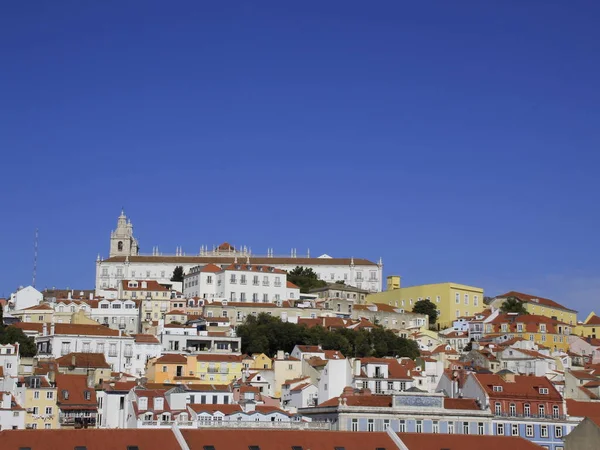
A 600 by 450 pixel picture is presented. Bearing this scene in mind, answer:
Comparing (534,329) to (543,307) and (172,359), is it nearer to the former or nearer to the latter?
(543,307)

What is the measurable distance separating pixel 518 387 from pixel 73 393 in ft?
91.2

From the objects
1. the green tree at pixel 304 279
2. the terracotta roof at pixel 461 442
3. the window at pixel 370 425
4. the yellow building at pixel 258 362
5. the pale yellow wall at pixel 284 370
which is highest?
the green tree at pixel 304 279

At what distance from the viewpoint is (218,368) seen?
3423 inches

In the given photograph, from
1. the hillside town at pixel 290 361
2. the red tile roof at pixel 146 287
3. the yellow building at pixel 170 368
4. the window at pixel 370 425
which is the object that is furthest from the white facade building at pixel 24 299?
the window at pixel 370 425

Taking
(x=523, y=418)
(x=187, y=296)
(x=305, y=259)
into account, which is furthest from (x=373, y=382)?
(x=305, y=259)

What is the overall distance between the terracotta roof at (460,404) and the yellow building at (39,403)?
23.7m

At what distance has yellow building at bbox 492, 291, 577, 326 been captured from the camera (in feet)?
428

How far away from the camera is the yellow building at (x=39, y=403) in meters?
68.6

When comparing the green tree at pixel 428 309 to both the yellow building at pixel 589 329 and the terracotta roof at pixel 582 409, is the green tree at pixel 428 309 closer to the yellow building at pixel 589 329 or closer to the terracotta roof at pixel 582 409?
the yellow building at pixel 589 329

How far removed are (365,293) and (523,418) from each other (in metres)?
71.6

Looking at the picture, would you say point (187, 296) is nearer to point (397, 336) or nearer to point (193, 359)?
point (397, 336)

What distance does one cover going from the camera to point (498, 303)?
5281 inches

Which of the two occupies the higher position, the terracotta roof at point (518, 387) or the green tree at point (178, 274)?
the green tree at point (178, 274)

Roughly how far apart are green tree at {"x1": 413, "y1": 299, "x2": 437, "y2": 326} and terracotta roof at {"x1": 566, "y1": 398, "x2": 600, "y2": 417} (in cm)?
5750
